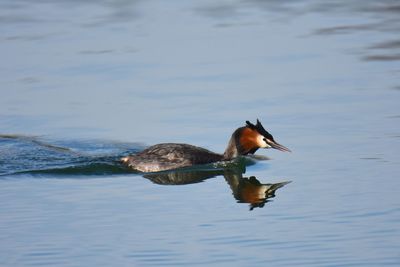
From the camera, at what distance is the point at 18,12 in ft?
88.2

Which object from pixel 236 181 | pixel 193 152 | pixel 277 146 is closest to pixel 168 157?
pixel 193 152

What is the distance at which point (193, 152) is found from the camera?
1703 centimetres

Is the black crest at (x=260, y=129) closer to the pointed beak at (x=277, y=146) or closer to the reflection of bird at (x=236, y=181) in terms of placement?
the pointed beak at (x=277, y=146)

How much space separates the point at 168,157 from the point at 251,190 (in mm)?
1704

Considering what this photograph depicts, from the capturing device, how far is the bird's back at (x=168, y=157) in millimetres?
17047

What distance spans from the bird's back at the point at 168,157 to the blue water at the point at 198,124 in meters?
0.22

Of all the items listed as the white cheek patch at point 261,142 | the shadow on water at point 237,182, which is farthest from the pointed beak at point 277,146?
the shadow on water at point 237,182

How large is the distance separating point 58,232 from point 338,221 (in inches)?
123

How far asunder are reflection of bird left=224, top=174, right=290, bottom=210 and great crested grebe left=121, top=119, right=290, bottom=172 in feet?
1.51

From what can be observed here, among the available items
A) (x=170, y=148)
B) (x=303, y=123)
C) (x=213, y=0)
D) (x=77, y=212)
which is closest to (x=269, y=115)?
(x=303, y=123)

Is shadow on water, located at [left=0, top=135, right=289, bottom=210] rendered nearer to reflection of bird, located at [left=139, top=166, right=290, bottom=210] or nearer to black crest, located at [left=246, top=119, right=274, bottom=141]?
reflection of bird, located at [left=139, top=166, right=290, bottom=210]

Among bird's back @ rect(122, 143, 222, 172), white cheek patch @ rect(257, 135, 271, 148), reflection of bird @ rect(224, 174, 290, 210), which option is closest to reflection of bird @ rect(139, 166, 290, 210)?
reflection of bird @ rect(224, 174, 290, 210)

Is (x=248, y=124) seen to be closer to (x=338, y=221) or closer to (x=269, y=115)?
(x=269, y=115)

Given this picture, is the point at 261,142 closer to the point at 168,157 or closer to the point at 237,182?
the point at 237,182
